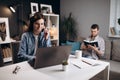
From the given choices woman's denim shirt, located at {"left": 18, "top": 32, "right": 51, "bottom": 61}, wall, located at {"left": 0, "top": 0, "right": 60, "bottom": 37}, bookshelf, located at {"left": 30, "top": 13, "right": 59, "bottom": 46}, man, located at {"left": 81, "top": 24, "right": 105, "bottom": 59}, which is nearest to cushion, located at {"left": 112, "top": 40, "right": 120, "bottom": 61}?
man, located at {"left": 81, "top": 24, "right": 105, "bottom": 59}

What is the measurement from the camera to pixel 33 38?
2.11m

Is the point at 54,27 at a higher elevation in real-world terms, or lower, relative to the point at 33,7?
lower

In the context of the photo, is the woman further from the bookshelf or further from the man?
the bookshelf

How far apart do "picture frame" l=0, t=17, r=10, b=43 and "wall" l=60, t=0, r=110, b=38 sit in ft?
5.62

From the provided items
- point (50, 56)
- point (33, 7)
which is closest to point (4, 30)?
point (33, 7)

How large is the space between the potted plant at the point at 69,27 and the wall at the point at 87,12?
4.8 inches

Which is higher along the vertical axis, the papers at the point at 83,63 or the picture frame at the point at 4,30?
the picture frame at the point at 4,30

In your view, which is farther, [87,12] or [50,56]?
[87,12]

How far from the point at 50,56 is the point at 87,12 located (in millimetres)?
2894

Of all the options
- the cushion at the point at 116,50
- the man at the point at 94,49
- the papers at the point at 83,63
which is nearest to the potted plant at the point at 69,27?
the cushion at the point at 116,50

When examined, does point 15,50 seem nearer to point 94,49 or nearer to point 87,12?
point 94,49

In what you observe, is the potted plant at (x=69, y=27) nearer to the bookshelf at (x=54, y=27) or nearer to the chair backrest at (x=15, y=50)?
the bookshelf at (x=54, y=27)

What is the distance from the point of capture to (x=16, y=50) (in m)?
2.24

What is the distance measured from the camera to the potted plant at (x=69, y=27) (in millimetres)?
4479
